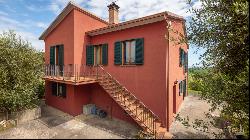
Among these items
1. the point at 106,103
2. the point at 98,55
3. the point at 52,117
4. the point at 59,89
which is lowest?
the point at 52,117

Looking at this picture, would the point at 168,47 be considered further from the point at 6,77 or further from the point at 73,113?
the point at 6,77

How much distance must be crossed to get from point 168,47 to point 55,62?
35.2ft

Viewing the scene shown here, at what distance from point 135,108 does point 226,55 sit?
19.0 feet


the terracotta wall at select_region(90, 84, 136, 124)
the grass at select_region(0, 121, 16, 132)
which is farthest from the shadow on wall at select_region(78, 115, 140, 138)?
the grass at select_region(0, 121, 16, 132)

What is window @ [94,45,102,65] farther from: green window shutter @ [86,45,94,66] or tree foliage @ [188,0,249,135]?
tree foliage @ [188,0,249,135]

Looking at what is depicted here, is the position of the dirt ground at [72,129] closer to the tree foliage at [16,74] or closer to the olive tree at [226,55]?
the tree foliage at [16,74]

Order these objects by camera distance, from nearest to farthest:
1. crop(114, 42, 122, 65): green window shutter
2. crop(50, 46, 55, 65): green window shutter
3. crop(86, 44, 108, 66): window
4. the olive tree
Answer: the olive tree
crop(114, 42, 122, 65): green window shutter
crop(86, 44, 108, 66): window
crop(50, 46, 55, 65): green window shutter

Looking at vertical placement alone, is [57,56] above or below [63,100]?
above

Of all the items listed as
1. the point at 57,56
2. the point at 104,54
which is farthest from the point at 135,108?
the point at 57,56

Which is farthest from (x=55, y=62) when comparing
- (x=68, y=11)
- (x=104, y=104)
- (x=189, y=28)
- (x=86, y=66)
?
(x=189, y=28)

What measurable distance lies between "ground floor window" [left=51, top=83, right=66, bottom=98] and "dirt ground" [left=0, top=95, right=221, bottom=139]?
183cm

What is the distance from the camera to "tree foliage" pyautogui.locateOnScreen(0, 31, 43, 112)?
1330 centimetres

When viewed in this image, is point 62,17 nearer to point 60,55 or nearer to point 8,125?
point 60,55

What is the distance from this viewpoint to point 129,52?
43.8 feet
